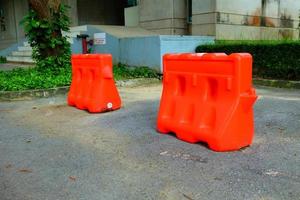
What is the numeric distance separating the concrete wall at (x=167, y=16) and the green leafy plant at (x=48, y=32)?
431 cm

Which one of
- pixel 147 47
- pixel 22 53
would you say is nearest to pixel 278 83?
pixel 147 47

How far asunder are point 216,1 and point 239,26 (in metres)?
1.61

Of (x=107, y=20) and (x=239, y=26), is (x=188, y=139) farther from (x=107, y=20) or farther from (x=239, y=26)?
(x=107, y=20)

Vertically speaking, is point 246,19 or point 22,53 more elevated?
point 246,19

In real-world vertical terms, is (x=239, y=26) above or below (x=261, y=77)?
above

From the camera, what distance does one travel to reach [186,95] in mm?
4734

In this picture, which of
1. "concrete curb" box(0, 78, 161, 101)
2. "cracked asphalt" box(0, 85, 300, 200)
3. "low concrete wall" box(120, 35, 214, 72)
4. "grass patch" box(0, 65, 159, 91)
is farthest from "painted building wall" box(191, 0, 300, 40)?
"cracked asphalt" box(0, 85, 300, 200)

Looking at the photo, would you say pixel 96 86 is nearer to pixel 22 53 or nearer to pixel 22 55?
pixel 22 55

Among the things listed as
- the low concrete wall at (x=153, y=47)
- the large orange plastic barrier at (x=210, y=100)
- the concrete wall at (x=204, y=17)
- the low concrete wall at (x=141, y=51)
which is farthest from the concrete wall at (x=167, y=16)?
the large orange plastic barrier at (x=210, y=100)

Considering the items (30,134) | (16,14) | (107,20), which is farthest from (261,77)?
(16,14)

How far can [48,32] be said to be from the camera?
1004cm

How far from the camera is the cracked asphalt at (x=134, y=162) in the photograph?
3.15m

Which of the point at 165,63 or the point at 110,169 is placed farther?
the point at 165,63

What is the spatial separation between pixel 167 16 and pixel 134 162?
10.3 m
